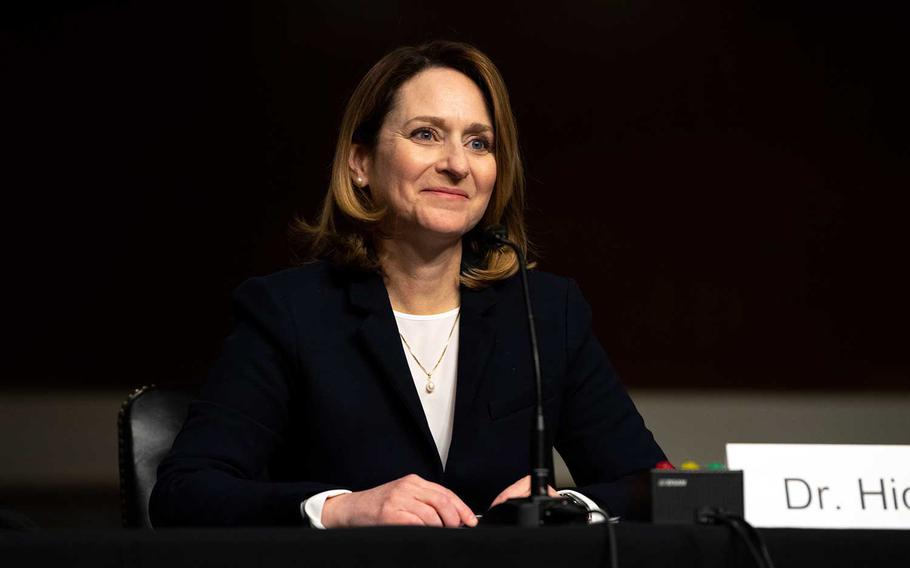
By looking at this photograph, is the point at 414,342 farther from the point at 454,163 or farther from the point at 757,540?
the point at 757,540

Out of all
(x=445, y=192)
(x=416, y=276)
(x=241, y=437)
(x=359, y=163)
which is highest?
(x=359, y=163)

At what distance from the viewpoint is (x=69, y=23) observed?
3.64 meters

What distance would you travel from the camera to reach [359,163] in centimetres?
211

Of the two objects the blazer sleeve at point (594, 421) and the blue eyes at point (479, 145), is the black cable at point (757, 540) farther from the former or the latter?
the blue eyes at point (479, 145)

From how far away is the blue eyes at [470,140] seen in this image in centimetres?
200

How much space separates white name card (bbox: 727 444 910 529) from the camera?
4.24 ft

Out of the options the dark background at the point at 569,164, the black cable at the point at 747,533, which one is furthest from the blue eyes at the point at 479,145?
the dark background at the point at 569,164

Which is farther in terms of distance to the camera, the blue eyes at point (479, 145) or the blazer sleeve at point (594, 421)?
the blue eyes at point (479, 145)

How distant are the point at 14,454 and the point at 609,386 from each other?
2.19 metres

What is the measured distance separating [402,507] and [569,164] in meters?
2.50

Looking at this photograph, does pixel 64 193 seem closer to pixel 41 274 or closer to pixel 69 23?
pixel 41 274

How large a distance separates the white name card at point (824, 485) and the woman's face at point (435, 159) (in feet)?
2.51

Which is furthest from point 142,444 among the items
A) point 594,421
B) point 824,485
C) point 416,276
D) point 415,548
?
point 824,485

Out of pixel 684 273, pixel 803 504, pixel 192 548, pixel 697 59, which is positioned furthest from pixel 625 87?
pixel 192 548
